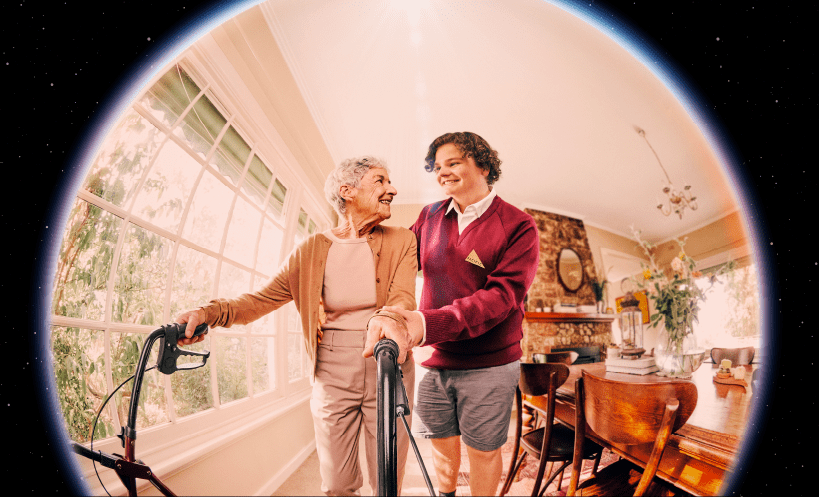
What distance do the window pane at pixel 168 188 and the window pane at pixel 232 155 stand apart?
5 cm

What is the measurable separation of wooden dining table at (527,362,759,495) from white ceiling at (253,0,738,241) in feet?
1.77

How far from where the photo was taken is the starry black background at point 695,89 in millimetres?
590

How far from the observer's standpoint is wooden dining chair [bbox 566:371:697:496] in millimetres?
871

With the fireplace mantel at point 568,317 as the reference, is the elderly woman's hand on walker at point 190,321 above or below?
above

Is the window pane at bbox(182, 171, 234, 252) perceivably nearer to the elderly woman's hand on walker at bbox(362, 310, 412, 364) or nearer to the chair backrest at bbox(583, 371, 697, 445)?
the elderly woman's hand on walker at bbox(362, 310, 412, 364)

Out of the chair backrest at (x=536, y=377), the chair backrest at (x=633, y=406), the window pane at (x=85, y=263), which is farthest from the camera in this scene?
the chair backrest at (x=536, y=377)

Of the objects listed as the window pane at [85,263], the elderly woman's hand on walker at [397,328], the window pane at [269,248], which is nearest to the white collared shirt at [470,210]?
the elderly woman's hand on walker at [397,328]

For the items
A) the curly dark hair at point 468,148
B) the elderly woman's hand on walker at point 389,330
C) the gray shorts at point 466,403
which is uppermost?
the curly dark hair at point 468,148

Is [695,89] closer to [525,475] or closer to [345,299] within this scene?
[345,299]

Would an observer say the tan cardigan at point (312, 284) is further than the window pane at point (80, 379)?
Yes

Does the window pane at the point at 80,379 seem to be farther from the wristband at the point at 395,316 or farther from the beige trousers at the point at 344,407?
the wristband at the point at 395,316

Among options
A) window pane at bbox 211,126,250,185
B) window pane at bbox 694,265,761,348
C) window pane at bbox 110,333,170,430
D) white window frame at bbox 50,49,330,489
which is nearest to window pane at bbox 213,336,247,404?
white window frame at bbox 50,49,330,489

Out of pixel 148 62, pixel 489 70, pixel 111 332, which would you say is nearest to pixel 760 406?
pixel 489 70

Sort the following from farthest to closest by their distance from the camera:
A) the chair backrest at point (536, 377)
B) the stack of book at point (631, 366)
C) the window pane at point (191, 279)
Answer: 1. the chair backrest at point (536, 377)
2. the stack of book at point (631, 366)
3. the window pane at point (191, 279)
